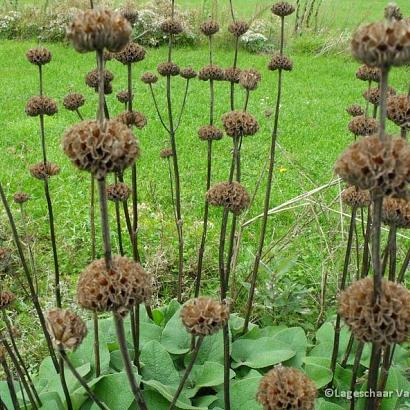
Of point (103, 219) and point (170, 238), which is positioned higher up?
point (103, 219)

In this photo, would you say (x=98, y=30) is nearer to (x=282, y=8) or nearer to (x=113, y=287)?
(x=113, y=287)

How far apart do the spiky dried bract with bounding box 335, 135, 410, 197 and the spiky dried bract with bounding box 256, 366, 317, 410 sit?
0.54 m

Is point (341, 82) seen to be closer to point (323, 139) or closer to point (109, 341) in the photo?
point (323, 139)

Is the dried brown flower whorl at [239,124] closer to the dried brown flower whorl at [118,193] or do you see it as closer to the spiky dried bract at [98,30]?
the dried brown flower whorl at [118,193]

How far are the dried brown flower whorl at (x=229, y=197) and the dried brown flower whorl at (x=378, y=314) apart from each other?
3.08ft

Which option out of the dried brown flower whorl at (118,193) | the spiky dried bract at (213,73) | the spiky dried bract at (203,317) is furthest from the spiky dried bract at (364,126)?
the spiky dried bract at (203,317)

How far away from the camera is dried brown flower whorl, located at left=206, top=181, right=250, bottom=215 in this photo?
238cm

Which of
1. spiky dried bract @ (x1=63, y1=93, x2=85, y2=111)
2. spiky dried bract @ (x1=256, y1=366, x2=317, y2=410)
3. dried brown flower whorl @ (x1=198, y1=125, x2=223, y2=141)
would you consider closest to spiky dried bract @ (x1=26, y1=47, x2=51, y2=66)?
spiky dried bract @ (x1=63, y1=93, x2=85, y2=111)

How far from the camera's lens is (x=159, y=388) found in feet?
8.05

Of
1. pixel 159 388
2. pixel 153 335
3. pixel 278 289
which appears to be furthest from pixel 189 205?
pixel 159 388

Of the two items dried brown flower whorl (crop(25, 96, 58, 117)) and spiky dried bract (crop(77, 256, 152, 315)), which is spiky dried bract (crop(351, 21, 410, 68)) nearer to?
spiky dried bract (crop(77, 256, 152, 315))

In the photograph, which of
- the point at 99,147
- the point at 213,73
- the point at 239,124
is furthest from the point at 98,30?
the point at 213,73

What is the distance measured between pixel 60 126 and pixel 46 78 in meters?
2.95

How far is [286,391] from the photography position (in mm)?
1520
